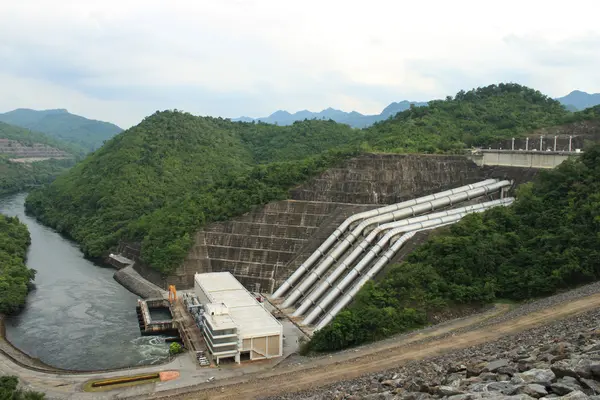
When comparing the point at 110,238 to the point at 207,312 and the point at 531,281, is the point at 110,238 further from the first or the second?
the point at 531,281

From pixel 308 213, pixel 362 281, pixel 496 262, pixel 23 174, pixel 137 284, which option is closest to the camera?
pixel 496 262

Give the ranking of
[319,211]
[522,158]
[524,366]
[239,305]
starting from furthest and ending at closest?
[319,211] < [522,158] < [239,305] < [524,366]

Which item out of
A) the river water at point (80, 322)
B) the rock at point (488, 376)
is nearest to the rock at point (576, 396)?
the rock at point (488, 376)

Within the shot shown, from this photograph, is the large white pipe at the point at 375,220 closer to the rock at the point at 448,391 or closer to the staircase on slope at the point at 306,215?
the staircase on slope at the point at 306,215

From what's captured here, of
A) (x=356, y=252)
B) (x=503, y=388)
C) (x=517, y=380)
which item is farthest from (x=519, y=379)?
(x=356, y=252)

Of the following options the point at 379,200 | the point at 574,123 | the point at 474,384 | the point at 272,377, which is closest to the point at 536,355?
the point at 474,384

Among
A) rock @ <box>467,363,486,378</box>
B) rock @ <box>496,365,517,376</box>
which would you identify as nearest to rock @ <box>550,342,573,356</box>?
rock @ <box>496,365,517,376</box>

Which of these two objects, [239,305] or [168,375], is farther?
[239,305]

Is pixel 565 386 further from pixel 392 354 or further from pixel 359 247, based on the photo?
pixel 359 247
